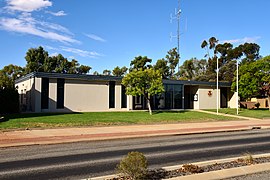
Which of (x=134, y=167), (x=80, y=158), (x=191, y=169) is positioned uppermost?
(x=134, y=167)

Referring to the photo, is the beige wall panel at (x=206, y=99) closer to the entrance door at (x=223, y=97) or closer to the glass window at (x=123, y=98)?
the entrance door at (x=223, y=97)

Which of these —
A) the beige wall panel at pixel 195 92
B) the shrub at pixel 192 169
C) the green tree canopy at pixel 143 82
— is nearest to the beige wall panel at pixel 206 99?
the beige wall panel at pixel 195 92

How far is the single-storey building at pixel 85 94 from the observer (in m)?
30.0

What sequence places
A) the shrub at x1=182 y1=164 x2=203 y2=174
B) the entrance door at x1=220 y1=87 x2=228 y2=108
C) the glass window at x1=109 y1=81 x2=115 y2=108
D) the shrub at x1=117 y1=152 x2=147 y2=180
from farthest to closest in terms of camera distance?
the entrance door at x1=220 y1=87 x2=228 y2=108
the glass window at x1=109 y1=81 x2=115 y2=108
the shrub at x1=182 y1=164 x2=203 y2=174
the shrub at x1=117 y1=152 x2=147 y2=180

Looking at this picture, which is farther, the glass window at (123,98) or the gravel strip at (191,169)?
the glass window at (123,98)

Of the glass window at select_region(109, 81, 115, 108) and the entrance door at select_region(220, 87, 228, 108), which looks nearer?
the glass window at select_region(109, 81, 115, 108)

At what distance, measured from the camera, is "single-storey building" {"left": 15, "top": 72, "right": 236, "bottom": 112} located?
98.4ft

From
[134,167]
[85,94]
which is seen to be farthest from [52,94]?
[134,167]

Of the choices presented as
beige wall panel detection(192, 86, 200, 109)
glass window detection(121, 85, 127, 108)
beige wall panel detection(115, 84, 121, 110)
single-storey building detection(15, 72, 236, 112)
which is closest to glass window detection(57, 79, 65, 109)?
single-storey building detection(15, 72, 236, 112)

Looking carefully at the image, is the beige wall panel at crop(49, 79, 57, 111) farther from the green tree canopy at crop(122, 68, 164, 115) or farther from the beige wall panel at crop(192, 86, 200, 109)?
the beige wall panel at crop(192, 86, 200, 109)

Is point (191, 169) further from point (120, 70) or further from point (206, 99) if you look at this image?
point (120, 70)

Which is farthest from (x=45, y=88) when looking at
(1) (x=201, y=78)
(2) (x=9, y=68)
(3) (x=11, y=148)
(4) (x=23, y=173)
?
(1) (x=201, y=78)

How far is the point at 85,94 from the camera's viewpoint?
3222 cm

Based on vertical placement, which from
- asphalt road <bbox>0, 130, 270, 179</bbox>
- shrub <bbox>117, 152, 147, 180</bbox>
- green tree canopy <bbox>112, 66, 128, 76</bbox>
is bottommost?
asphalt road <bbox>0, 130, 270, 179</bbox>
